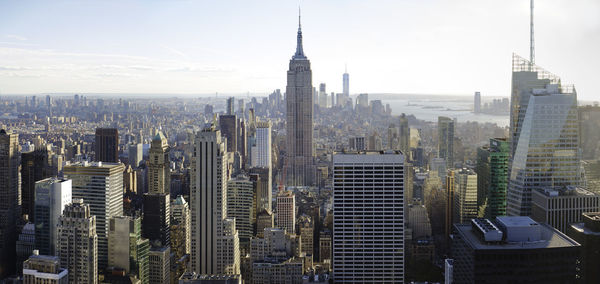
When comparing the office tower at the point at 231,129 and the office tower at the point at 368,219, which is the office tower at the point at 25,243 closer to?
the office tower at the point at 368,219

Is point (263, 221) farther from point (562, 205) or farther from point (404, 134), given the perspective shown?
point (562, 205)

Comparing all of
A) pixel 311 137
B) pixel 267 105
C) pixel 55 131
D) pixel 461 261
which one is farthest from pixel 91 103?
pixel 311 137

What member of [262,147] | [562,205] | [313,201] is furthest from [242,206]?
[262,147]

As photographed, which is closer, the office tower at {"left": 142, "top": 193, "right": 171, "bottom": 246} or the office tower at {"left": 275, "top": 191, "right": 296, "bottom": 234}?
the office tower at {"left": 142, "top": 193, "right": 171, "bottom": 246}

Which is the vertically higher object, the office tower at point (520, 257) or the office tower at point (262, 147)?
the office tower at point (262, 147)

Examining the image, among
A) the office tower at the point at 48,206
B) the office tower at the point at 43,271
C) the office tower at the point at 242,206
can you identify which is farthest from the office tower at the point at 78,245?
the office tower at the point at 242,206

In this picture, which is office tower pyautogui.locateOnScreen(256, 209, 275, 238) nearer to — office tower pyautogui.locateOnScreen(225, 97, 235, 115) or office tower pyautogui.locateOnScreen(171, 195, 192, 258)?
office tower pyautogui.locateOnScreen(171, 195, 192, 258)

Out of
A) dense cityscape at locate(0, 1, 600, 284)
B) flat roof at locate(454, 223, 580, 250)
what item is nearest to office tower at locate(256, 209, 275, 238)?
dense cityscape at locate(0, 1, 600, 284)
